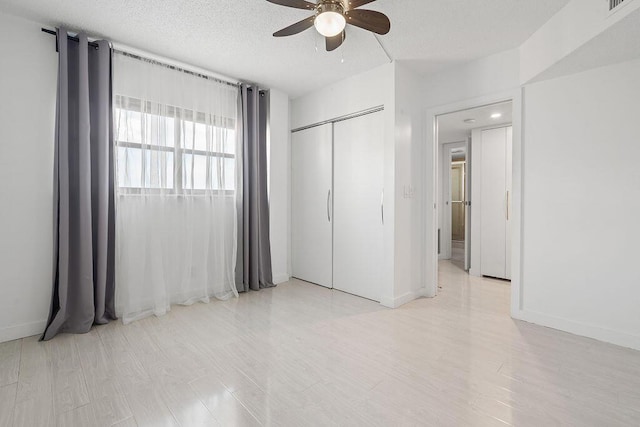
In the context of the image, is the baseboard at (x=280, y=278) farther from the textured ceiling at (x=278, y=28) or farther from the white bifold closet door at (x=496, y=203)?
the white bifold closet door at (x=496, y=203)

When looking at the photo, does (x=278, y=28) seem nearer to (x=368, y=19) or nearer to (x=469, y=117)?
(x=368, y=19)

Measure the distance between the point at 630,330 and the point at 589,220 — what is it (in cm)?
88

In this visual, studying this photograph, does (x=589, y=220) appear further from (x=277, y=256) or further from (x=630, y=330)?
(x=277, y=256)

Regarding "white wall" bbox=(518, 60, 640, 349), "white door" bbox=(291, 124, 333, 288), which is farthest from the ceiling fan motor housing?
"white wall" bbox=(518, 60, 640, 349)

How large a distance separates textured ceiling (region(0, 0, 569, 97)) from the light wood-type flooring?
103 inches

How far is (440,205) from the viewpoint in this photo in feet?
19.5

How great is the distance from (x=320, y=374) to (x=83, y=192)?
2461 millimetres

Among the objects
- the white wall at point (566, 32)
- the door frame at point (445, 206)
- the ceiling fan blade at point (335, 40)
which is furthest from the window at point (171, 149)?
the door frame at point (445, 206)

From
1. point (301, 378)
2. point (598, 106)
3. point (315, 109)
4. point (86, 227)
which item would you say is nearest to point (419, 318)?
point (301, 378)

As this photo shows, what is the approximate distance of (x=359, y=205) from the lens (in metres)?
3.49

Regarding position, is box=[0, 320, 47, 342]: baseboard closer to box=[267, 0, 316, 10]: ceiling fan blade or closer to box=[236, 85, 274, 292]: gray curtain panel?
box=[236, 85, 274, 292]: gray curtain panel

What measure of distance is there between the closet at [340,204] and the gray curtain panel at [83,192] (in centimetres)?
225

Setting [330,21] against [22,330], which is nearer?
[330,21]

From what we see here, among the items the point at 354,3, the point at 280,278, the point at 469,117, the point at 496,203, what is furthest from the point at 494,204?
the point at 354,3
